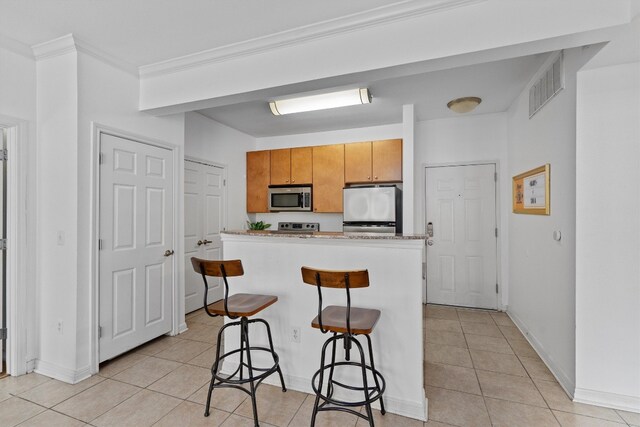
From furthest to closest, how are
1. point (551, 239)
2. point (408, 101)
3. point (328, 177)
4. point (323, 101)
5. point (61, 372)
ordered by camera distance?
1. point (328, 177)
2. point (408, 101)
3. point (323, 101)
4. point (551, 239)
5. point (61, 372)

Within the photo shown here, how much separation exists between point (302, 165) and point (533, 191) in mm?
2909

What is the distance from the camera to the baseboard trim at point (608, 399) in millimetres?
2012

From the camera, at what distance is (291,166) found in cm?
473

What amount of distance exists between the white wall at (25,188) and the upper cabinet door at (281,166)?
9.22 feet

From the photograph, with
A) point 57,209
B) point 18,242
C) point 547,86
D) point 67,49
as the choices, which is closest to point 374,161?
point 547,86

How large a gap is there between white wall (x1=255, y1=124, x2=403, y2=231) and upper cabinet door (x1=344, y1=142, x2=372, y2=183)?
30cm

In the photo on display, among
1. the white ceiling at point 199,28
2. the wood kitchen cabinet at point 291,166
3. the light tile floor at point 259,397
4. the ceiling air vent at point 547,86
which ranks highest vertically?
the white ceiling at point 199,28

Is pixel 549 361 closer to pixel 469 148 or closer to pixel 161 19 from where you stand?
pixel 469 148

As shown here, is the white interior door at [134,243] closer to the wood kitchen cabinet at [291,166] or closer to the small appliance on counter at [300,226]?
the wood kitchen cabinet at [291,166]

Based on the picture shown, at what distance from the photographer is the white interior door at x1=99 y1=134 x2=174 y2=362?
2639 millimetres

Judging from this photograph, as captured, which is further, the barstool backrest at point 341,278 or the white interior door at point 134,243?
the white interior door at point 134,243

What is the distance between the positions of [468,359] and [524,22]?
8.43 ft

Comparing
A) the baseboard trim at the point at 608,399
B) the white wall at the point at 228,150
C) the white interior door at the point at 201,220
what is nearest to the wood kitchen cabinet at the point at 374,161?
the white wall at the point at 228,150

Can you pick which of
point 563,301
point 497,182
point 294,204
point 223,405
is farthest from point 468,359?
point 294,204
